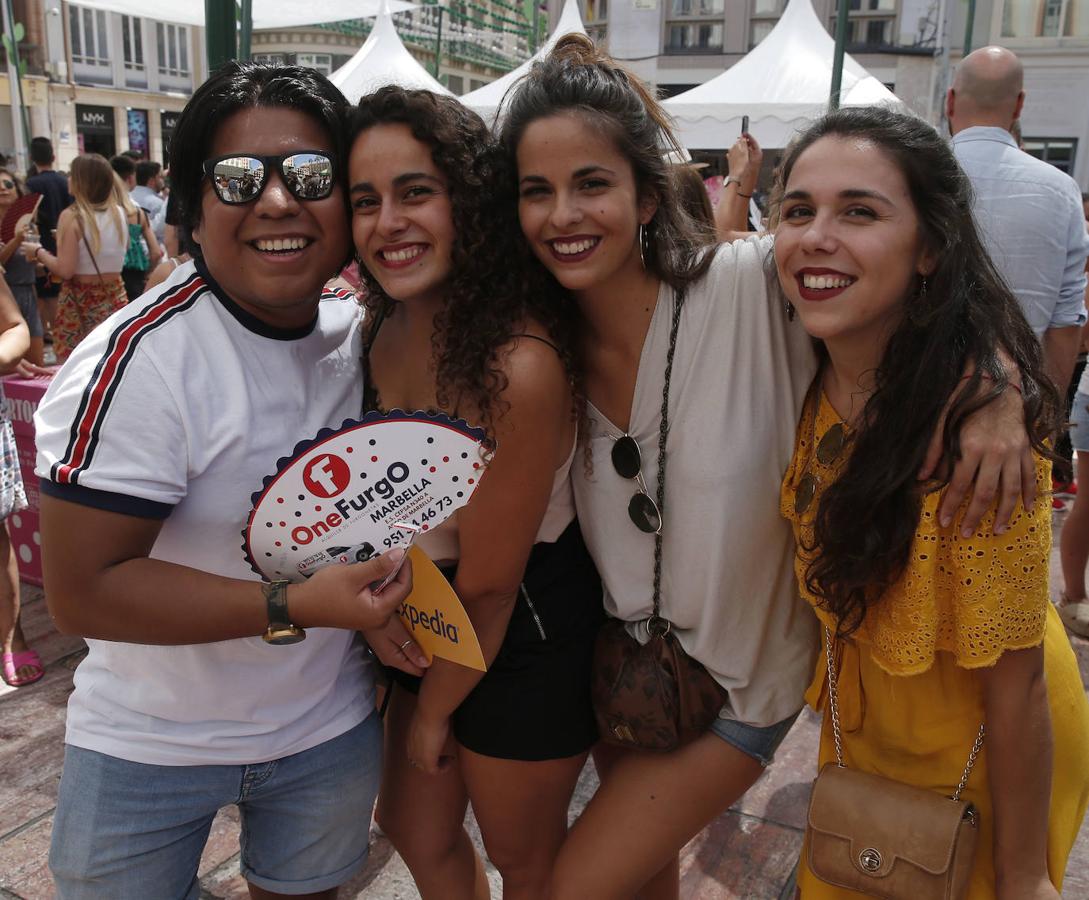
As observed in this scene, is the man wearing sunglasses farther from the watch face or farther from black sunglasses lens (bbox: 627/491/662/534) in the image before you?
black sunglasses lens (bbox: 627/491/662/534)

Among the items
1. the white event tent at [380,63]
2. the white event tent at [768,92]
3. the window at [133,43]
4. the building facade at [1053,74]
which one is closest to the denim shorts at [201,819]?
the white event tent at [768,92]

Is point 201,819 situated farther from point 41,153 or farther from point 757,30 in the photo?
point 757,30

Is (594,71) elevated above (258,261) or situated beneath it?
elevated above

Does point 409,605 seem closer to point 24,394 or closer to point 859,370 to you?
point 859,370

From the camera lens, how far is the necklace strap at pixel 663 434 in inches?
67.6

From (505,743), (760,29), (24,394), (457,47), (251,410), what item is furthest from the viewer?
(457,47)

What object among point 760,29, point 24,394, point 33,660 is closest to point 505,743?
point 33,660

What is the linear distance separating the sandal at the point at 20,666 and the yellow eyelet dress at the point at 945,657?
9.85 ft

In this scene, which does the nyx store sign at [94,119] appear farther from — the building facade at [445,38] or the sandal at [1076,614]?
the sandal at [1076,614]

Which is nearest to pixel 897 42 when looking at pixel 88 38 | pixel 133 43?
pixel 133 43

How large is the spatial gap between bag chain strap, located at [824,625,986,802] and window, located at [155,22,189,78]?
38.5 metres

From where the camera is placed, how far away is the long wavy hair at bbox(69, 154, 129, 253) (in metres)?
6.53

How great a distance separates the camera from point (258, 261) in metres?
1.62

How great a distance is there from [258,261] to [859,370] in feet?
3.43
